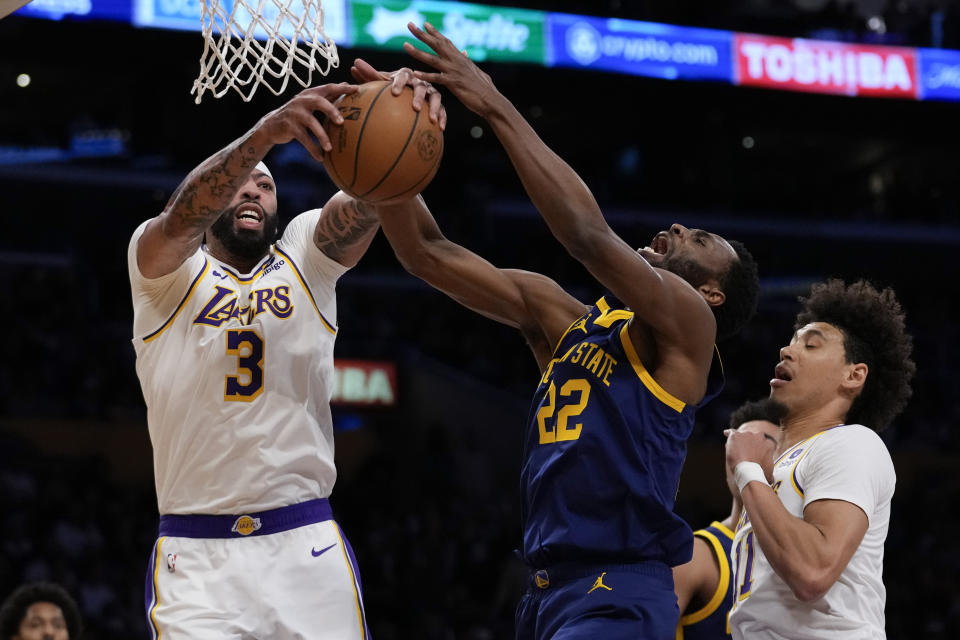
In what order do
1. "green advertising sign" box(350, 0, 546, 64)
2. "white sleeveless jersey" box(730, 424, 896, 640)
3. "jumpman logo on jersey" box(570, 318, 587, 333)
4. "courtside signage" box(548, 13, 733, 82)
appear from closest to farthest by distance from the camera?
"white sleeveless jersey" box(730, 424, 896, 640) → "jumpman logo on jersey" box(570, 318, 587, 333) → "green advertising sign" box(350, 0, 546, 64) → "courtside signage" box(548, 13, 733, 82)

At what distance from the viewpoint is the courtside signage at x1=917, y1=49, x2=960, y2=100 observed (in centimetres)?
1549

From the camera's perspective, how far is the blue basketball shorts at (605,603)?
3.12 metres

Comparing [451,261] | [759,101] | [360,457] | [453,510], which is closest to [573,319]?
[451,261]

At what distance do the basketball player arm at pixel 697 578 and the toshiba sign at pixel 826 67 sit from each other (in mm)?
11824

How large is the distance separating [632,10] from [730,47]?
4.48 ft

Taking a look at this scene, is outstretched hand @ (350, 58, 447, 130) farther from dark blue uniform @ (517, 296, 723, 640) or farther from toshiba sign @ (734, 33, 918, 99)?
toshiba sign @ (734, 33, 918, 99)

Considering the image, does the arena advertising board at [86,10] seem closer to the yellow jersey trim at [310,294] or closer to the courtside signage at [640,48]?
the courtside signage at [640,48]

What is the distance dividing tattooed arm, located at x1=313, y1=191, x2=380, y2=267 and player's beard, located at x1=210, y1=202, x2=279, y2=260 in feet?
0.57

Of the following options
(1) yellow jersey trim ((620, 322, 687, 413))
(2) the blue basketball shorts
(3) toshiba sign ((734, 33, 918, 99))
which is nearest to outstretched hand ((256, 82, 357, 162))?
(1) yellow jersey trim ((620, 322, 687, 413))

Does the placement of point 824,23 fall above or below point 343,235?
above

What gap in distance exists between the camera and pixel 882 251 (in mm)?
19578

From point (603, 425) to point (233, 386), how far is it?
110cm

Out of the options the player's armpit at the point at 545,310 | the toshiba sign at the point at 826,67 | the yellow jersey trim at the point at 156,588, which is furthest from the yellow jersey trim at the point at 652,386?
the toshiba sign at the point at 826,67

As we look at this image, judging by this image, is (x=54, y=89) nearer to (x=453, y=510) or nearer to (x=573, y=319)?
(x=453, y=510)
